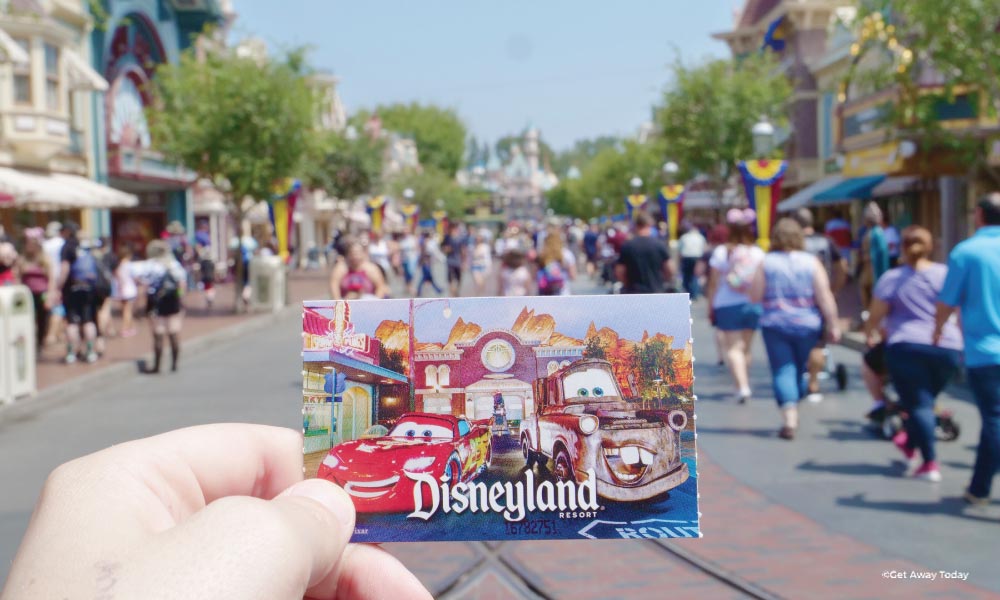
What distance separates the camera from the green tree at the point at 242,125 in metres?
21.8

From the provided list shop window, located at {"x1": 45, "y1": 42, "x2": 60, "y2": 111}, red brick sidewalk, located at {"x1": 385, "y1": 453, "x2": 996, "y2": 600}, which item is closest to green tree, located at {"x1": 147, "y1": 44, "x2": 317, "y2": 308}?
shop window, located at {"x1": 45, "y1": 42, "x2": 60, "y2": 111}

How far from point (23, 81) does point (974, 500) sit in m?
Answer: 22.3

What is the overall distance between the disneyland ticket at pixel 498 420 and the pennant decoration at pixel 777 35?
43243 mm

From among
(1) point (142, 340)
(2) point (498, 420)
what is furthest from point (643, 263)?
(1) point (142, 340)

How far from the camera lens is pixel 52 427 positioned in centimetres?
933

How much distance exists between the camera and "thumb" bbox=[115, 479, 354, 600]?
1.07m

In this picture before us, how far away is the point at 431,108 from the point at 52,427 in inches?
3412

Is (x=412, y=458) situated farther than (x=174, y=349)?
No

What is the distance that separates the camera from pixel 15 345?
35.2ft

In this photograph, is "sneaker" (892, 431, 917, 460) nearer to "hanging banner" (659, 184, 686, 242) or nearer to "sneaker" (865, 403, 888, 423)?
"sneaker" (865, 403, 888, 423)

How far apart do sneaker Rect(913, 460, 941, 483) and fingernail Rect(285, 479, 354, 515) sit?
608cm

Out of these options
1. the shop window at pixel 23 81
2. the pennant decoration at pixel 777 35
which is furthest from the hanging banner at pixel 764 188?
the pennant decoration at pixel 777 35

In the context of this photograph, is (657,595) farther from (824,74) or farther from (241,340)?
(824,74)

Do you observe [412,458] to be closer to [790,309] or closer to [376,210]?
[790,309]
